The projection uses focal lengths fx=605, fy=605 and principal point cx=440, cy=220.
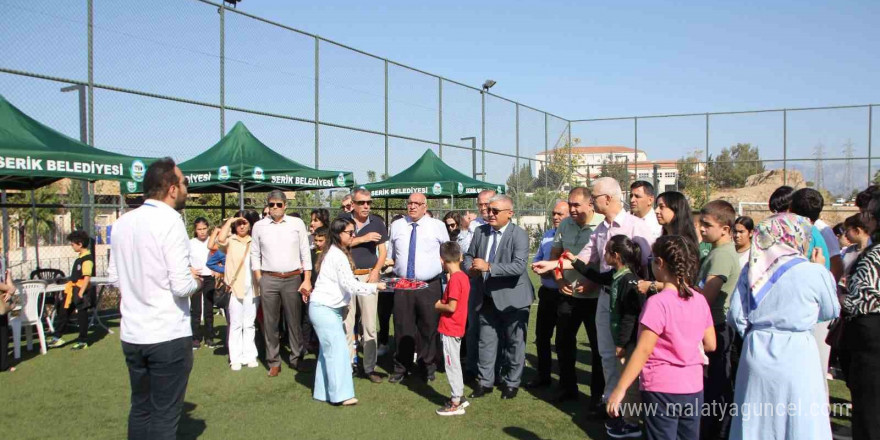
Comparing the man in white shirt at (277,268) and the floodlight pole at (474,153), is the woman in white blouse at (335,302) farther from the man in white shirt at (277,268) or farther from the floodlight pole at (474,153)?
the floodlight pole at (474,153)

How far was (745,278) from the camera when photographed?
11.5 ft

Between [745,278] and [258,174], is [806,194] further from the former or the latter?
[258,174]

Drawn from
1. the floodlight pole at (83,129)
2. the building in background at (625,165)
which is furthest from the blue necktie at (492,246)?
the building in background at (625,165)

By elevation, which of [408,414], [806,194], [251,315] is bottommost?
[408,414]

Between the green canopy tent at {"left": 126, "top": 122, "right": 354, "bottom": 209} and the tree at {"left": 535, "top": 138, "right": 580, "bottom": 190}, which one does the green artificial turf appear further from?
the tree at {"left": 535, "top": 138, "right": 580, "bottom": 190}

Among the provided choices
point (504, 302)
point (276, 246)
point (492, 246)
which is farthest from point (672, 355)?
point (276, 246)

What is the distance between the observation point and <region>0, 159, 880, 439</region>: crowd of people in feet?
10.4

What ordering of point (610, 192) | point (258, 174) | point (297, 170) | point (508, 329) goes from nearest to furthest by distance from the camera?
1. point (610, 192)
2. point (508, 329)
3. point (258, 174)
4. point (297, 170)

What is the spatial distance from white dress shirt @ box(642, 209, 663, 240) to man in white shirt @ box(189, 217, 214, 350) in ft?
18.5

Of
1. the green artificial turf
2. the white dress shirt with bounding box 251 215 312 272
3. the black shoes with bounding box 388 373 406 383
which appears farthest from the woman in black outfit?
the white dress shirt with bounding box 251 215 312 272

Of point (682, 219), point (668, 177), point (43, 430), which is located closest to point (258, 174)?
point (43, 430)

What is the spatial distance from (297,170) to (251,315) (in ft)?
9.91

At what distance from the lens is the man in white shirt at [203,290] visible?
8.00 meters

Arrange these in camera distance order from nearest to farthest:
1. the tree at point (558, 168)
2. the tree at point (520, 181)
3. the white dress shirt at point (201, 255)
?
the white dress shirt at point (201, 255)
the tree at point (520, 181)
the tree at point (558, 168)
